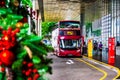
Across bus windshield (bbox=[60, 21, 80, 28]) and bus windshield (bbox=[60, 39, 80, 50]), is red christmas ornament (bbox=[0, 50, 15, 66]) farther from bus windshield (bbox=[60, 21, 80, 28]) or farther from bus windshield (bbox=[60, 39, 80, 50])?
bus windshield (bbox=[60, 39, 80, 50])

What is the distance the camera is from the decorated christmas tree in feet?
7.52

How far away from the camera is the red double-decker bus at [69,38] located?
127 feet

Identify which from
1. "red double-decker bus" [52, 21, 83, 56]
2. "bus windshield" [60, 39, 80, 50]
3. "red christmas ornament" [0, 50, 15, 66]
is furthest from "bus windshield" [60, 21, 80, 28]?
"red christmas ornament" [0, 50, 15, 66]

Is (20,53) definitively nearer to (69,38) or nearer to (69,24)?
(69,24)

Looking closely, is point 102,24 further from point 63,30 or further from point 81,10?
point 63,30

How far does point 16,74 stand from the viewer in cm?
236

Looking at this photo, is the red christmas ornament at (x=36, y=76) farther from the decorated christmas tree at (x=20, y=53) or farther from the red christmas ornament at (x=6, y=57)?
the red christmas ornament at (x=6, y=57)

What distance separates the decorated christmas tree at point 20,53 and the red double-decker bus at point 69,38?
3591 cm

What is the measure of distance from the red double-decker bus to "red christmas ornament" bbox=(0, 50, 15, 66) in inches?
1419

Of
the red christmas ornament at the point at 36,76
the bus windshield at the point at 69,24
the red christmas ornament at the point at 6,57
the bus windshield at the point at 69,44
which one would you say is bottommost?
the bus windshield at the point at 69,44

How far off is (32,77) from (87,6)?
49.4 metres

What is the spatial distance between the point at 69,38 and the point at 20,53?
122 feet

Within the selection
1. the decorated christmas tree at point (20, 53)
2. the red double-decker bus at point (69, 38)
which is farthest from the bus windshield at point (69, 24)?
the decorated christmas tree at point (20, 53)

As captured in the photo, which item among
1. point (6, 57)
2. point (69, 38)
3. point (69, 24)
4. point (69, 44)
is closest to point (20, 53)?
point (6, 57)
